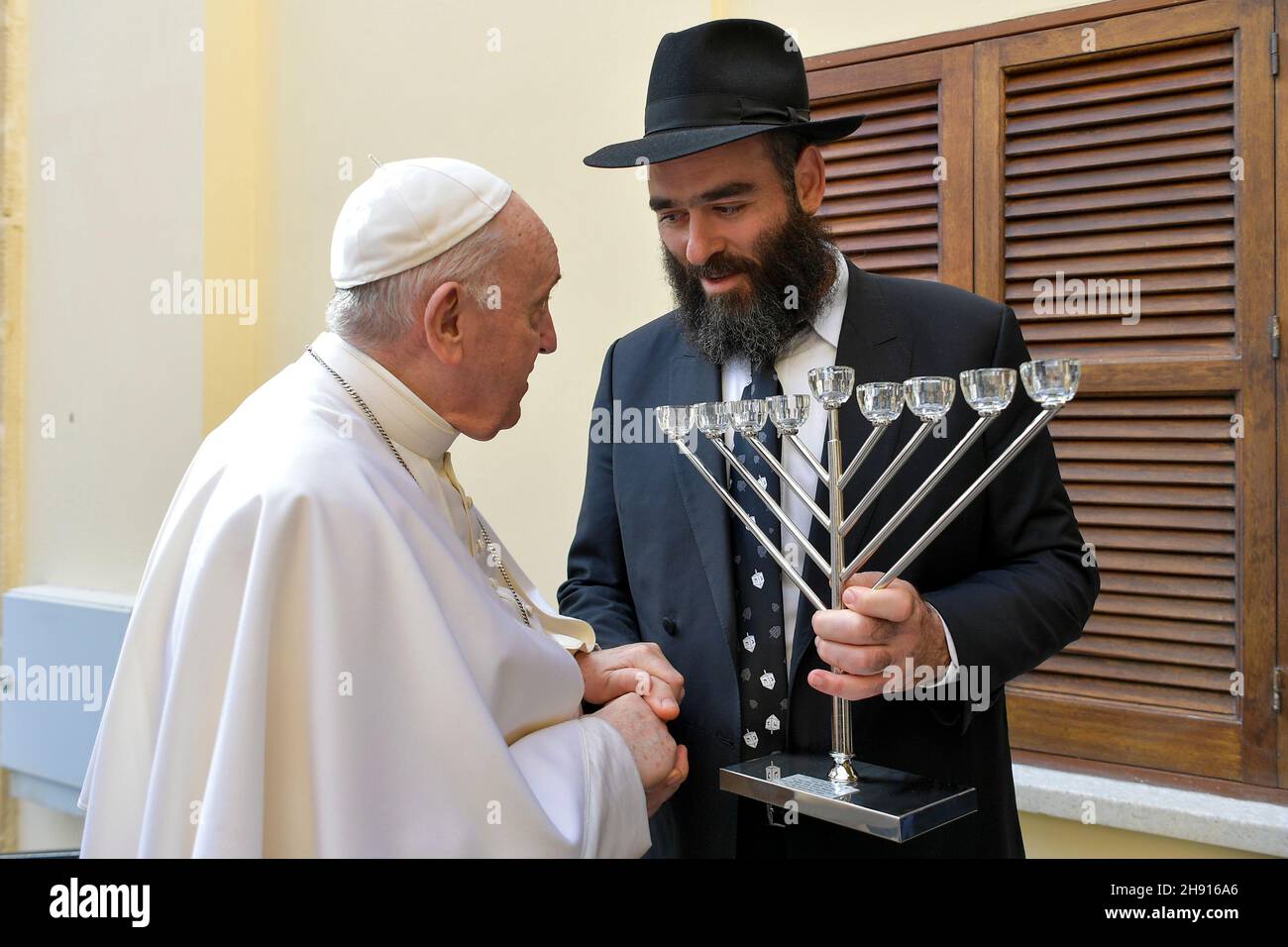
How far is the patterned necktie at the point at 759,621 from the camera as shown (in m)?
1.77

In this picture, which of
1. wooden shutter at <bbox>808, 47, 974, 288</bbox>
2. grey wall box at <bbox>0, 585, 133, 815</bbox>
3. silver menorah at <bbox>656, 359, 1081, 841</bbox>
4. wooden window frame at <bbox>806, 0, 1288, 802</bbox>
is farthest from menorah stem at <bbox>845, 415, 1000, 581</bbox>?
grey wall box at <bbox>0, 585, 133, 815</bbox>

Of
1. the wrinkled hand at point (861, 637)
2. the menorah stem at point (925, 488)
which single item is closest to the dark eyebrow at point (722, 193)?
the menorah stem at point (925, 488)

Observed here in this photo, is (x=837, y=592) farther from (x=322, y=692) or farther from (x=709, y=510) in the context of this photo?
(x=322, y=692)

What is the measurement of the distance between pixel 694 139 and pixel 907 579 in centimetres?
87

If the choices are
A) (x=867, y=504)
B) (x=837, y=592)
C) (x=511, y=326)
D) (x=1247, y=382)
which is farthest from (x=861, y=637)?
(x=1247, y=382)

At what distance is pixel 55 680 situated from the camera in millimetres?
4395

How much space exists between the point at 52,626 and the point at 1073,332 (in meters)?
4.19

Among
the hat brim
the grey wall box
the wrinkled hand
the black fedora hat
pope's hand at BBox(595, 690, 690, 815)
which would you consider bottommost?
the grey wall box

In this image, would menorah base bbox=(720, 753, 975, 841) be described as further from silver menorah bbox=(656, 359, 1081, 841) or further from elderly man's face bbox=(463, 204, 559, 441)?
elderly man's face bbox=(463, 204, 559, 441)

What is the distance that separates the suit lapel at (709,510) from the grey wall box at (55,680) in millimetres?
3113

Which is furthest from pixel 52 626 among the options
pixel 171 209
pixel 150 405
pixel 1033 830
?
pixel 1033 830

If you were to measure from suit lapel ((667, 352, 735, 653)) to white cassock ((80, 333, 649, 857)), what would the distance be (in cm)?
40

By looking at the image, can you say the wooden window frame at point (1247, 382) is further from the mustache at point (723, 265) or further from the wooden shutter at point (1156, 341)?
the mustache at point (723, 265)

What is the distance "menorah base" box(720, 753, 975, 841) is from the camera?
123 cm
